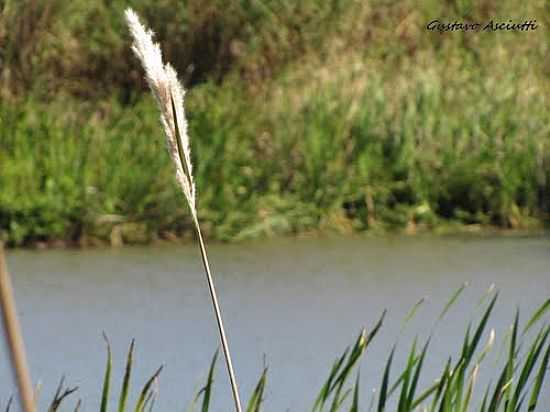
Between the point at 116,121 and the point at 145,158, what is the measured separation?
0.43 m

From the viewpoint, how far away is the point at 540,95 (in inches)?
174

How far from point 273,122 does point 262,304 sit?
58.0 inches

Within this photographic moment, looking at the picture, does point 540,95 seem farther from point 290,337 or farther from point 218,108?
point 290,337

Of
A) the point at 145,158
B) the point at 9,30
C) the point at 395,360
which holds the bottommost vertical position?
the point at 395,360

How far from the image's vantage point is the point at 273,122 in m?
4.16

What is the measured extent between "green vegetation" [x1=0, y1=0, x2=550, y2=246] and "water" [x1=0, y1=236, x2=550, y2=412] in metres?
0.22

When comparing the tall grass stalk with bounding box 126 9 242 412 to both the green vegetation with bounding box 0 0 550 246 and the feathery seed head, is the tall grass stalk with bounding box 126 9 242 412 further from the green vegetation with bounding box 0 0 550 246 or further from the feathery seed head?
the green vegetation with bounding box 0 0 550 246

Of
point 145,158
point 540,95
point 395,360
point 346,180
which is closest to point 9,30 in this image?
point 145,158

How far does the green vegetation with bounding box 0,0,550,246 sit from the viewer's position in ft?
12.2

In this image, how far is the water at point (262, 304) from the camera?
222cm

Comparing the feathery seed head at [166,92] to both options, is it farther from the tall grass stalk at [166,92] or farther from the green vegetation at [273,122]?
the green vegetation at [273,122]

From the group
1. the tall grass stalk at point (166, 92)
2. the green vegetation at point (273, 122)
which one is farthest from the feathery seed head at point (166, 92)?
the green vegetation at point (273, 122)

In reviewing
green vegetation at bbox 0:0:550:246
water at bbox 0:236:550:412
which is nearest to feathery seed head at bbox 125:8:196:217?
water at bbox 0:236:550:412

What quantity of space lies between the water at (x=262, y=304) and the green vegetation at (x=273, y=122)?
22 cm
